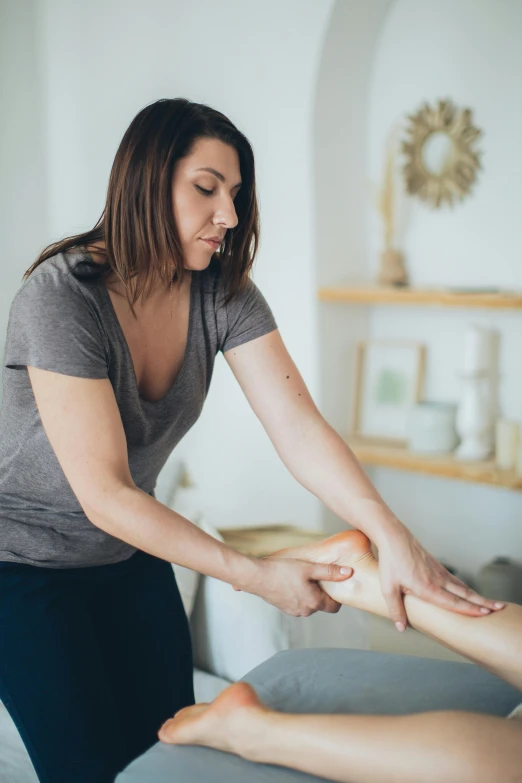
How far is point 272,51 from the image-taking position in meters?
2.66

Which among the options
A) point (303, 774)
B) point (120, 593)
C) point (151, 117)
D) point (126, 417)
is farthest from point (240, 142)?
point (303, 774)

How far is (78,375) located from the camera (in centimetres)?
115

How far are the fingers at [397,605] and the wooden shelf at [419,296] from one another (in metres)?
1.35

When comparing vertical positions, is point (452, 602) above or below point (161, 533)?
below

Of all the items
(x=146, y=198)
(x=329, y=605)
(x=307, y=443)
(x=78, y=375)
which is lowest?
(x=329, y=605)

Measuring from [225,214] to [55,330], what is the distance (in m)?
0.34

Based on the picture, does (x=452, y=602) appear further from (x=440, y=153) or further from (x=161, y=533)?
(x=440, y=153)

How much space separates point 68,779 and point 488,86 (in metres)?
2.31

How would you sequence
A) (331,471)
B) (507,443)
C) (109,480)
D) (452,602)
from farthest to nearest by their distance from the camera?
(507,443) < (331,471) < (452,602) < (109,480)

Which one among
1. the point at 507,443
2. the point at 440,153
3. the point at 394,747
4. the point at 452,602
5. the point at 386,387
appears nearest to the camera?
the point at 394,747

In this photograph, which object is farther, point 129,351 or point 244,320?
point 244,320

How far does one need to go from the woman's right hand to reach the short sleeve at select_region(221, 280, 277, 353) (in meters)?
0.38

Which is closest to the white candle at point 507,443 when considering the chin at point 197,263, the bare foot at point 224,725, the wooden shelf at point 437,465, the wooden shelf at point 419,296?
the wooden shelf at point 437,465

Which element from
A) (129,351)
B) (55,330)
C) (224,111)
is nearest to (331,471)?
(129,351)
